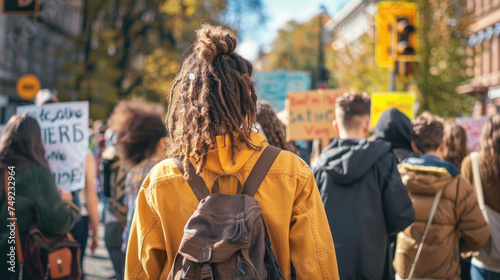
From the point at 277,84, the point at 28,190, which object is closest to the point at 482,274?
the point at 28,190

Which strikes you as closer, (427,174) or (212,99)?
(212,99)

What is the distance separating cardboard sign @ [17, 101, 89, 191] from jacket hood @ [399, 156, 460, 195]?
109 inches

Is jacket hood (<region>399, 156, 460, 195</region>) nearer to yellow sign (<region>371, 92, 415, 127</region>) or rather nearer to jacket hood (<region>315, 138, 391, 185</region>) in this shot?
jacket hood (<region>315, 138, 391, 185</region>)

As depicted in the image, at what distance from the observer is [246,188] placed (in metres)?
2.21

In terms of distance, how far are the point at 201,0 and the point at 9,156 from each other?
620 inches

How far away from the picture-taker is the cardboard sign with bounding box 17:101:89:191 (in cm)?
485

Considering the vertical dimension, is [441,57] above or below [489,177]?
above

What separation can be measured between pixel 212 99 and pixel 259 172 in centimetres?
36

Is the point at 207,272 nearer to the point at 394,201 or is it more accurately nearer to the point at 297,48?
the point at 394,201

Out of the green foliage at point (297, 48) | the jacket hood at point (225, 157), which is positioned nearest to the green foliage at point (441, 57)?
A: the jacket hood at point (225, 157)

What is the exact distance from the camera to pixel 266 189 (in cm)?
223

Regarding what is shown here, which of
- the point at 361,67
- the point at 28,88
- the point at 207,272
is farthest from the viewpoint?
the point at 361,67

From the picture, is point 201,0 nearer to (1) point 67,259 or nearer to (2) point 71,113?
(2) point 71,113

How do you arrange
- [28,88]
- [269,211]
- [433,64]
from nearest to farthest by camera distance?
[269,211] < [28,88] < [433,64]
